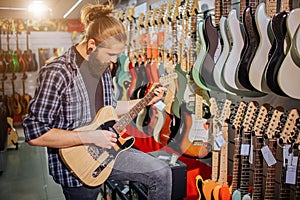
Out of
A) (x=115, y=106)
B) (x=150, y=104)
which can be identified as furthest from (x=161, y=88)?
(x=115, y=106)

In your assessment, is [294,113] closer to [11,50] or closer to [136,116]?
[136,116]

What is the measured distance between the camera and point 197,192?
1738 millimetres

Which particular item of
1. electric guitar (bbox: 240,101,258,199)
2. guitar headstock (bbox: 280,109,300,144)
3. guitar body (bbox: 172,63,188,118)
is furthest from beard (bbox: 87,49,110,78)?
guitar headstock (bbox: 280,109,300,144)

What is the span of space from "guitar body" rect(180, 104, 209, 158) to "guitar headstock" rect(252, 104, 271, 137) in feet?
1.23

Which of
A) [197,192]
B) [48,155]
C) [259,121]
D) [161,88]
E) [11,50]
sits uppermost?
[11,50]

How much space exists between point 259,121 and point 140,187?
0.69 meters

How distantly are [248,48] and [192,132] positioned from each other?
61 cm

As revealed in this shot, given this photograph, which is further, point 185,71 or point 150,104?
point 185,71

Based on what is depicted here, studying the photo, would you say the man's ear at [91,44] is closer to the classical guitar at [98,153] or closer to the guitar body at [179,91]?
the classical guitar at [98,153]

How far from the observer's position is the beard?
4.45 ft

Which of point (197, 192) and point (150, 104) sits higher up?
point (150, 104)

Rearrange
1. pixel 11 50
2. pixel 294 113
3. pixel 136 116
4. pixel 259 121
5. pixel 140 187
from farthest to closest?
pixel 11 50 → pixel 140 187 → pixel 136 116 → pixel 259 121 → pixel 294 113

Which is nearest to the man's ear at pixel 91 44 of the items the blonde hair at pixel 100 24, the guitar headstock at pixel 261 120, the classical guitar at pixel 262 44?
the blonde hair at pixel 100 24

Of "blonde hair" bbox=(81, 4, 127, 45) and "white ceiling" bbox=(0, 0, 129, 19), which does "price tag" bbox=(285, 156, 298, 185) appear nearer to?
"blonde hair" bbox=(81, 4, 127, 45)
